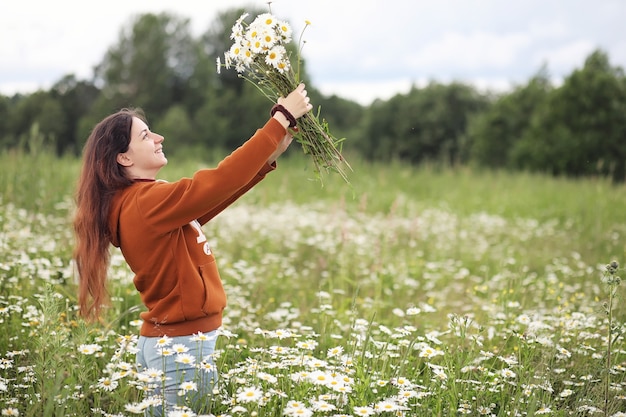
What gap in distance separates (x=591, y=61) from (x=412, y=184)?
1110 inches

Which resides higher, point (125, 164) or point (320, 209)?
point (125, 164)

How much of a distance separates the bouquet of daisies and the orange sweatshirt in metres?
0.31

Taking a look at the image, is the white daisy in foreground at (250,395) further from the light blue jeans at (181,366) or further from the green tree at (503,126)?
the green tree at (503,126)

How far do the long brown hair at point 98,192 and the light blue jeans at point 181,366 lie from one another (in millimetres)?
368

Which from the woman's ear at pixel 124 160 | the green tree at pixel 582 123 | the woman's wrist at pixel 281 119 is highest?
the green tree at pixel 582 123

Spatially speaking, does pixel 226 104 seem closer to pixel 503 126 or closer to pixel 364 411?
pixel 503 126

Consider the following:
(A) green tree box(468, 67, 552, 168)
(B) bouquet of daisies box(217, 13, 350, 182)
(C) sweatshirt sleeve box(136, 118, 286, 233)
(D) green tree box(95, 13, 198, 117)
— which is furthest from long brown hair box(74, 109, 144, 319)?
(A) green tree box(468, 67, 552, 168)

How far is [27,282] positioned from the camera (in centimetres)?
377

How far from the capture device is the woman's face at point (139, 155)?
8.23ft

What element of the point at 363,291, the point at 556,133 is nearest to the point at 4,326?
the point at 363,291

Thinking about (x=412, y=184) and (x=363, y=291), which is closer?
(x=363, y=291)

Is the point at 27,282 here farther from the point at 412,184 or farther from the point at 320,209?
the point at 412,184

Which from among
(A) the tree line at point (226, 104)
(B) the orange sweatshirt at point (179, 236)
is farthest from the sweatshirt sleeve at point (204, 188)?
(A) the tree line at point (226, 104)

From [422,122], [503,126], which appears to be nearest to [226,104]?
[422,122]
